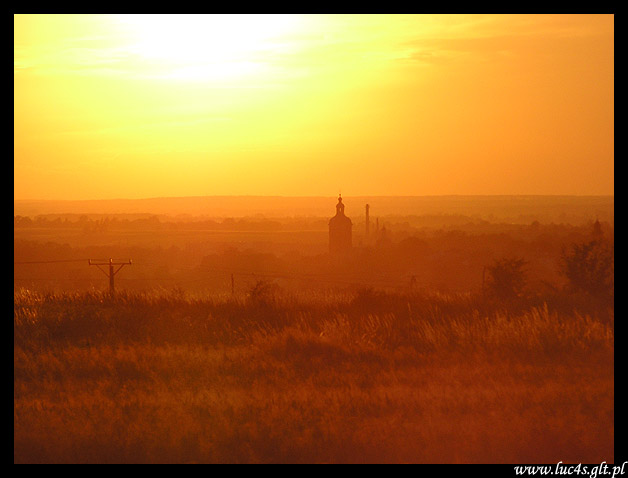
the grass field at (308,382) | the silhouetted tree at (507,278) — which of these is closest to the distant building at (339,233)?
the silhouetted tree at (507,278)

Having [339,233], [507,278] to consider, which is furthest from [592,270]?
[339,233]

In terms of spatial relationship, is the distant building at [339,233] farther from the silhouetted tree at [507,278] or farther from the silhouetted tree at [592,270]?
the silhouetted tree at [592,270]

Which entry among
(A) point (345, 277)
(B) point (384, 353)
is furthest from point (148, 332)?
(A) point (345, 277)

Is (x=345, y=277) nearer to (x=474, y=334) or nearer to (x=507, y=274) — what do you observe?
(x=507, y=274)

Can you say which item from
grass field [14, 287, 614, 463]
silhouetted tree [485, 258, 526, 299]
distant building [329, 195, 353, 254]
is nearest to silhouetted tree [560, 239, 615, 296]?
silhouetted tree [485, 258, 526, 299]

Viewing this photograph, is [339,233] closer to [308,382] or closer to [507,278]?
[507,278]

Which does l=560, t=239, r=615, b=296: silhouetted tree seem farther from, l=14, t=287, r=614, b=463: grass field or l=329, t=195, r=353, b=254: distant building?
l=329, t=195, r=353, b=254: distant building
